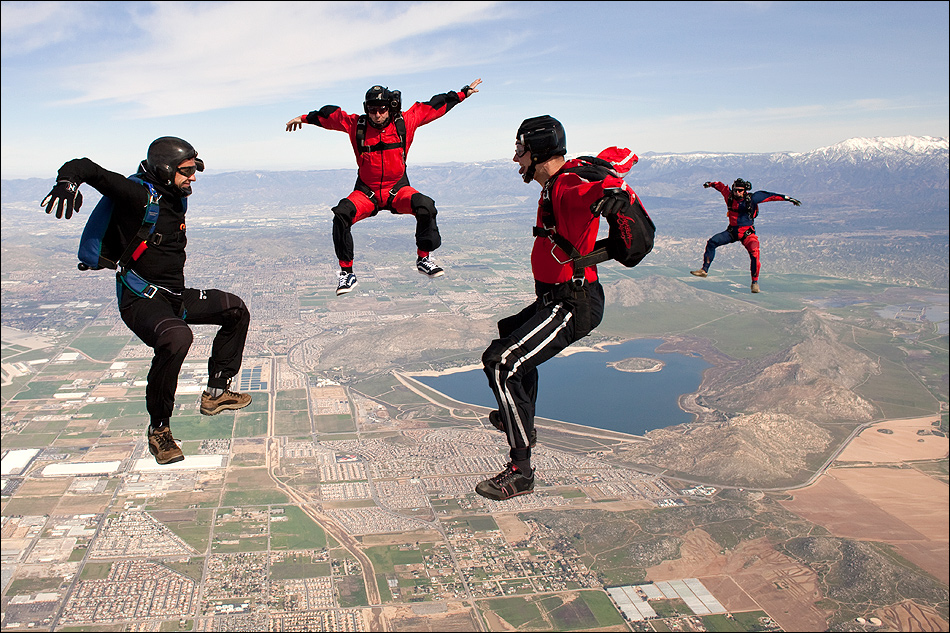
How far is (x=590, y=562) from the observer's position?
6575 cm

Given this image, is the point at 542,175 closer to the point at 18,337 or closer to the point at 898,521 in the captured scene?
the point at 898,521

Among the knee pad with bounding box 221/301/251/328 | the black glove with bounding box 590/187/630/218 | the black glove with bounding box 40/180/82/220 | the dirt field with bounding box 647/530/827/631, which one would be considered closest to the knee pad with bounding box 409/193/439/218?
the knee pad with bounding box 221/301/251/328

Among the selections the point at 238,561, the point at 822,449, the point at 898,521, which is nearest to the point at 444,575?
the point at 238,561

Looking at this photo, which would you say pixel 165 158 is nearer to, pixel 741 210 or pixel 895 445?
pixel 741 210

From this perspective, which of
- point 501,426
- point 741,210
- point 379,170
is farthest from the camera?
point 741,210

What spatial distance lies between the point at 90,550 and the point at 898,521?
89.3m

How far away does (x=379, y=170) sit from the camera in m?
11.2

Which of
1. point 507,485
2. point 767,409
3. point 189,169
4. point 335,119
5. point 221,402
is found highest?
point 335,119

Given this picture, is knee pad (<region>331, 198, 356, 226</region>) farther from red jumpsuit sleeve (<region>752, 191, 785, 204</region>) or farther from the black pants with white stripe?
red jumpsuit sleeve (<region>752, 191, 785, 204</region>)

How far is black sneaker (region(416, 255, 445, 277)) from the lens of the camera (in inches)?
431

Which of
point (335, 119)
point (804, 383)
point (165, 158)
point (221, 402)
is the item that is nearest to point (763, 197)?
point (335, 119)

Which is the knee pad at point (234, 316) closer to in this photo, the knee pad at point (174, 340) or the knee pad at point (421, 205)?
the knee pad at point (174, 340)

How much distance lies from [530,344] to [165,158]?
6084 mm

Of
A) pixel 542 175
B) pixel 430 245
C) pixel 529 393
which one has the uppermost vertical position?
pixel 542 175
